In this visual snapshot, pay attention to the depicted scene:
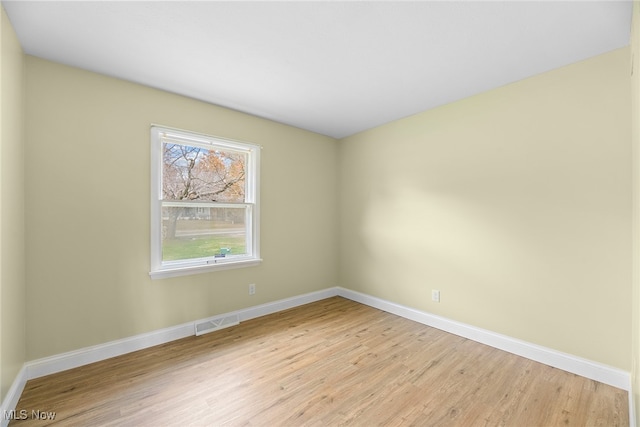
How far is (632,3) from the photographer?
1551 mm

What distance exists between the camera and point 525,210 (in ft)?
7.89

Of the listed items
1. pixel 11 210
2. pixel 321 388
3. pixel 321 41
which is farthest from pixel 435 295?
pixel 11 210

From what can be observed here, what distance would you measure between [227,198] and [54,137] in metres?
1.53

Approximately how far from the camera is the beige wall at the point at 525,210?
2.01m

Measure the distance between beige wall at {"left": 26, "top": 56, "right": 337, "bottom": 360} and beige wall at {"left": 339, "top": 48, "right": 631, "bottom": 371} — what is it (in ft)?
7.04

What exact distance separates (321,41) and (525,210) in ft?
7.45

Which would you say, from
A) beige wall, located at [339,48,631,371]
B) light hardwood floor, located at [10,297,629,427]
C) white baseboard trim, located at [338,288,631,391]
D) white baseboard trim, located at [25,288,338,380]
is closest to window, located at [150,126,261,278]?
→ white baseboard trim, located at [25,288,338,380]

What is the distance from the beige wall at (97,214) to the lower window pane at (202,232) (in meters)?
0.24

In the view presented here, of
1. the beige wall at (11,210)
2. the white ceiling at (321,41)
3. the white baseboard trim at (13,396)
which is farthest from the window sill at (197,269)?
the white ceiling at (321,41)

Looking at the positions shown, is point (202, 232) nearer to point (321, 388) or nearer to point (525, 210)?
point (321, 388)

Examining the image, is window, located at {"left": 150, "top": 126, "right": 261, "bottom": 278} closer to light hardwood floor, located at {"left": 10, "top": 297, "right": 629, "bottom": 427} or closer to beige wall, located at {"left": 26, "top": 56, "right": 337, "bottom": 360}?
beige wall, located at {"left": 26, "top": 56, "right": 337, "bottom": 360}

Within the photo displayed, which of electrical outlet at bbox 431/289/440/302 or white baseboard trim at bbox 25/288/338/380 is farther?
electrical outlet at bbox 431/289/440/302

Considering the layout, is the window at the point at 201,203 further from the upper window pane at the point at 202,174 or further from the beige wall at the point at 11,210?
the beige wall at the point at 11,210

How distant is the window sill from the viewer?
8.54 feet
